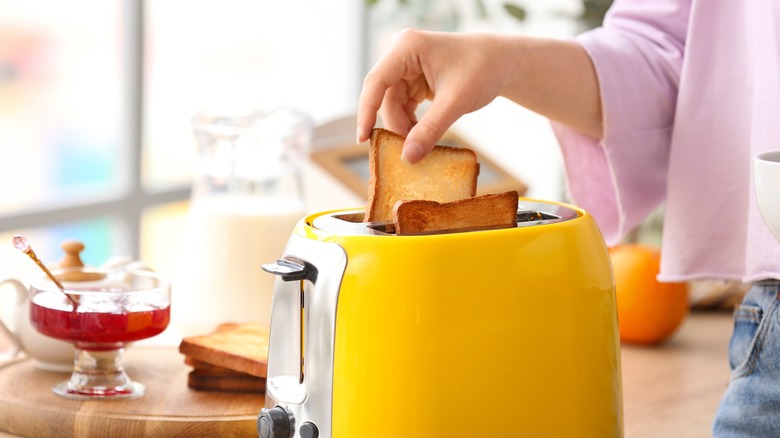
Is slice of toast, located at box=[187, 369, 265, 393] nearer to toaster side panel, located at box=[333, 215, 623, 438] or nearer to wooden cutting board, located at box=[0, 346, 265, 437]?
wooden cutting board, located at box=[0, 346, 265, 437]

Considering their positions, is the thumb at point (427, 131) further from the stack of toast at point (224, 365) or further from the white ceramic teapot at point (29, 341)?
the white ceramic teapot at point (29, 341)

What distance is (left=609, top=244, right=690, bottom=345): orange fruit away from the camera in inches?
55.7

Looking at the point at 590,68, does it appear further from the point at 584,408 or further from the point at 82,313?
the point at 82,313

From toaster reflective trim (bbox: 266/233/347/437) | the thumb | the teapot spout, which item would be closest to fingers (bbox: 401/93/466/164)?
the thumb

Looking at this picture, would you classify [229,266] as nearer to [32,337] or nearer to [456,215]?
[32,337]

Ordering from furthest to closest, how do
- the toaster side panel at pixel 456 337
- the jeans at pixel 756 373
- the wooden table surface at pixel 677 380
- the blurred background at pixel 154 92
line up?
the blurred background at pixel 154 92, the wooden table surface at pixel 677 380, the jeans at pixel 756 373, the toaster side panel at pixel 456 337

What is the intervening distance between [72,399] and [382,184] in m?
0.37

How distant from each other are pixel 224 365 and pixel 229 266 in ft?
1.20

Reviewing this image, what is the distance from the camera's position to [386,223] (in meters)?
0.85

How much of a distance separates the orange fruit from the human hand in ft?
1.70

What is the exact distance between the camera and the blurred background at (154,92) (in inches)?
105

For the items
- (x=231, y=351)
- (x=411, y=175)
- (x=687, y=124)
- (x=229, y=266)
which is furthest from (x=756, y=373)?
(x=229, y=266)

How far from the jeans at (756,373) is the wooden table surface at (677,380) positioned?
83 mm

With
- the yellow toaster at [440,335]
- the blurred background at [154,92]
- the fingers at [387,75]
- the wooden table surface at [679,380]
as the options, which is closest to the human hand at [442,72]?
the fingers at [387,75]
